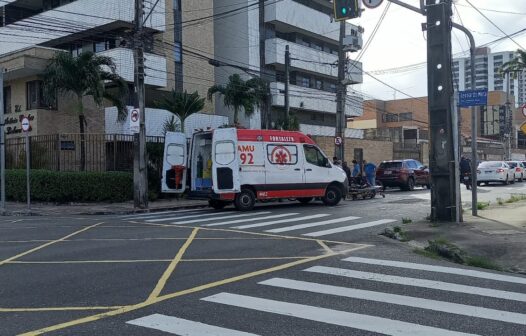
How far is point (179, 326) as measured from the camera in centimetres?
529

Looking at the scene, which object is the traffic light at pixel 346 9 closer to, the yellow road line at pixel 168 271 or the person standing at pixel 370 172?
the yellow road line at pixel 168 271

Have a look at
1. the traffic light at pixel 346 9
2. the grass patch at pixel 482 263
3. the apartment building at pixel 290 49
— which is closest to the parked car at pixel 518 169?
the apartment building at pixel 290 49

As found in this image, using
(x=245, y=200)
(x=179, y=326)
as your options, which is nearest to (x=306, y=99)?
(x=245, y=200)

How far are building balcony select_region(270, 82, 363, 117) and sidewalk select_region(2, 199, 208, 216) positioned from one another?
18563 millimetres

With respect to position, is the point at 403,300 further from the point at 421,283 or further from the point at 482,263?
the point at 482,263

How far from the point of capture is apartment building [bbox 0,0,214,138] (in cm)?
2516

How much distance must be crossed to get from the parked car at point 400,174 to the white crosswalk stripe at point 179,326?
77.4 ft

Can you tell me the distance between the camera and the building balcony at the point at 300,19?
38875mm

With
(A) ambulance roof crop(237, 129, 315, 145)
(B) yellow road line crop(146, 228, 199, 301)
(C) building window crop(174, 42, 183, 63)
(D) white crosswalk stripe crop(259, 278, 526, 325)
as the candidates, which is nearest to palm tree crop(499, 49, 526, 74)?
(A) ambulance roof crop(237, 129, 315, 145)

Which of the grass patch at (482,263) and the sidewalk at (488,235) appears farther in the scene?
the sidewalk at (488,235)

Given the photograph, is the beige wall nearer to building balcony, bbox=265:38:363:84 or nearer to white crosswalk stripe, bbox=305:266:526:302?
building balcony, bbox=265:38:363:84

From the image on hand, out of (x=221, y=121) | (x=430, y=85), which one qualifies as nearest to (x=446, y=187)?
(x=430, y=85)

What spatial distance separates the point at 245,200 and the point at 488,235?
27.6 feet

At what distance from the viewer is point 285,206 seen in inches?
754
